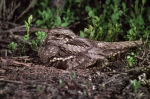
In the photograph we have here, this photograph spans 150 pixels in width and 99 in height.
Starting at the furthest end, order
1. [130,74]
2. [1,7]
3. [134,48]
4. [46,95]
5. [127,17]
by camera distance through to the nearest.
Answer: [1,7] → [127,17] → [134,48] → [130,74] → [46,95]

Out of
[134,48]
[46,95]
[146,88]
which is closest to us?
[46,95]

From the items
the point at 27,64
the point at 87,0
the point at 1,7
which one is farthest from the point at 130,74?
the point at 1,7

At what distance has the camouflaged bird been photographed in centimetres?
374

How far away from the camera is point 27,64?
12.6 feet

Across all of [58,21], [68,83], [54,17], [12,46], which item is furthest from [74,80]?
[54,17]

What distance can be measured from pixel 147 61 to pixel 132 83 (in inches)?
24.1

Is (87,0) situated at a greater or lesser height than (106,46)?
greater

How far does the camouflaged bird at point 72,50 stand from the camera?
3.74 m

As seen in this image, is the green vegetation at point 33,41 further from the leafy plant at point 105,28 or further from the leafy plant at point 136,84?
the leafy plant at point 136,84

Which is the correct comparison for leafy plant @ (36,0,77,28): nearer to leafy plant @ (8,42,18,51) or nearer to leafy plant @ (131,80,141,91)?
leafy plant @ (8,42,18,51)

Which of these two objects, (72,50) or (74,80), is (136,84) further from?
(72,50)

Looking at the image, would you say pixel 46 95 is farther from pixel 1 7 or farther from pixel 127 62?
pixel 1 7

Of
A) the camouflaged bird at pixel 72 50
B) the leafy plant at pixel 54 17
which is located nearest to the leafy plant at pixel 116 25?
the leafy plant at pixel 54 17

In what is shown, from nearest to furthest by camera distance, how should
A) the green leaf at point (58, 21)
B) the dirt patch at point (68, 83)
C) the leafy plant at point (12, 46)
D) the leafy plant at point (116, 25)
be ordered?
the dirt patch at point (68, 83) < the leafy plant at point (12, 46) < the leafy plant at point (116, 25) < the green leaf at point (58, 21)
